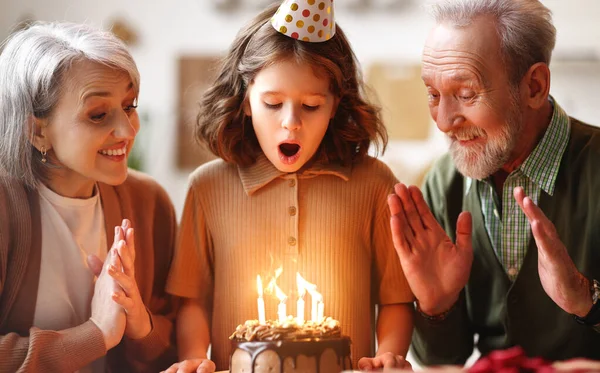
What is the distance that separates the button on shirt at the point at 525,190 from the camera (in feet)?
6.65

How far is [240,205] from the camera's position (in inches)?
74.6

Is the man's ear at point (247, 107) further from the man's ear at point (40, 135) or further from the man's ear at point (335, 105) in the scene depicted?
the man's ear at point (40, 135)

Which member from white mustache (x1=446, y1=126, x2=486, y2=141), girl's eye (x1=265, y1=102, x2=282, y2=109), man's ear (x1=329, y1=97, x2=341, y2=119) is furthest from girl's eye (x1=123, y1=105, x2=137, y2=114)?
white mustache (x1=446, y1=126, x2=486, y2=141)

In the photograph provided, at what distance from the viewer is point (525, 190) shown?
6.79ft

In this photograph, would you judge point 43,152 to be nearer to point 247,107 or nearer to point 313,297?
point 247,107

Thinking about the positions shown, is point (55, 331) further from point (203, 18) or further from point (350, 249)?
point (203, 18)

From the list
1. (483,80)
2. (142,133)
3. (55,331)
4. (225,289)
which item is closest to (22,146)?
(55,331)

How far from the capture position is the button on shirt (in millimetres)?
2027

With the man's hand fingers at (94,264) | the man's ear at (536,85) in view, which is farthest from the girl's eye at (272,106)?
the man's ear at (536,85)

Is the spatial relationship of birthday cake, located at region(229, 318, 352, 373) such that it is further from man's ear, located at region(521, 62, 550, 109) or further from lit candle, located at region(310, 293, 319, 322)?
man's ear, located at region(521, 62, 550, 109)

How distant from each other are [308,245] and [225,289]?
23 cm

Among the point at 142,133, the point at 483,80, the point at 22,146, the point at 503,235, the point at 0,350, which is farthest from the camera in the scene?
the point at 142,133

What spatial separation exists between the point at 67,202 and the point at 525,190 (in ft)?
3.93

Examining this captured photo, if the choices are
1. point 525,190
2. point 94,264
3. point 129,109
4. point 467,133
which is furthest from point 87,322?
point 525,190
